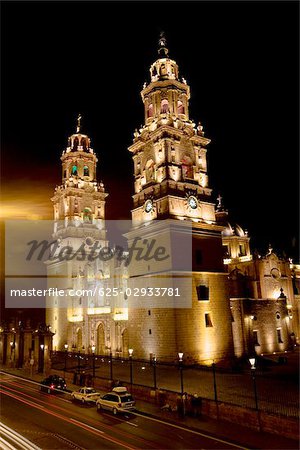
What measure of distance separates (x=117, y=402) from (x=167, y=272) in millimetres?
17440

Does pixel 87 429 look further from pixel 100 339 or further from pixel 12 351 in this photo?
pixel 100 339

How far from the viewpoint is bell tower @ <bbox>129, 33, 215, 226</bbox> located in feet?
137

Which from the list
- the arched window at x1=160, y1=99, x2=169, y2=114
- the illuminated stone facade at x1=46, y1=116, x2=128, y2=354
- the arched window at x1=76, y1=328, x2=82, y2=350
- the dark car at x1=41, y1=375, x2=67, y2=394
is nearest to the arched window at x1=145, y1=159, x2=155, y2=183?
the arched window at x1=160, y1=99, x2=169, y2=114

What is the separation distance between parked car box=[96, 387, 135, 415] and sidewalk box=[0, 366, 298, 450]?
3.44ft

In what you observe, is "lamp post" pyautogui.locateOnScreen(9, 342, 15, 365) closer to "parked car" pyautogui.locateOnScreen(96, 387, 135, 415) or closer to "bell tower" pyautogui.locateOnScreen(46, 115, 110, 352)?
"bell tower" pyautogui.locateOnScreen(46, 115, 110, 352)

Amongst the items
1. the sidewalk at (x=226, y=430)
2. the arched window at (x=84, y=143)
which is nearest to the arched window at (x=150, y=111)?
the arched window at (x=84, y=143)

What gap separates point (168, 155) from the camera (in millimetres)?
42656

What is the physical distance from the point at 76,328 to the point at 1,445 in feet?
134

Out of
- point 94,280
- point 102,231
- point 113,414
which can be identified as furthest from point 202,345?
point 102,231

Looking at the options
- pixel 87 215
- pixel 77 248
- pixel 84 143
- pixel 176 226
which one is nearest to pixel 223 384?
pixel 176 226

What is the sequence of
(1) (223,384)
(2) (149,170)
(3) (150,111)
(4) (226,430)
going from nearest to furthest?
(4) (226,430), (1) (223,384), (2) (149,170), (3) (150,111)

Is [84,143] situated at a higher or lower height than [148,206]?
higher

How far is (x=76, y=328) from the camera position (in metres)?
56.6

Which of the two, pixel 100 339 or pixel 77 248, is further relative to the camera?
pixel 77 248
